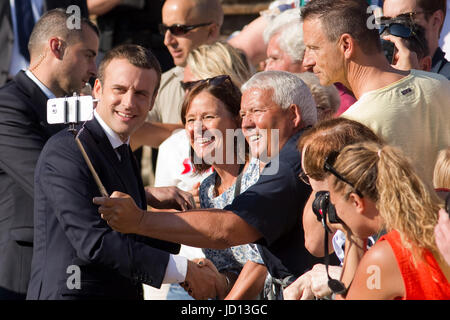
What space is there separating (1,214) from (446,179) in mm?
2220

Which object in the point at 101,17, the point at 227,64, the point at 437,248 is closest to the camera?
the point at 437,248

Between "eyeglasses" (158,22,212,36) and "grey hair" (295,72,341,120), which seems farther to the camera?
"eyeglasses" (158,22,212,36)

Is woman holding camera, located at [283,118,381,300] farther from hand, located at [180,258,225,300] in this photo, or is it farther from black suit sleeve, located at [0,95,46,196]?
black suit sleeve, located at [0,95,46,196]

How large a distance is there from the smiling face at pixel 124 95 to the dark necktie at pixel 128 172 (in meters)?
0.06

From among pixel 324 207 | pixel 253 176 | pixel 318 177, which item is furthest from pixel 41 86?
pixel 324 207

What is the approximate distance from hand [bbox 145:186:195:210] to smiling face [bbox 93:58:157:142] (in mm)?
458

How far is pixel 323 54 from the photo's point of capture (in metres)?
4.02

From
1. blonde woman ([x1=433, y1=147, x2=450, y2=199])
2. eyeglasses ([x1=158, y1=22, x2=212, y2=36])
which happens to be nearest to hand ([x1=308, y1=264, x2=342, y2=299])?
blonde woman ([x1=433, y1=147, x2=450, y2=199])

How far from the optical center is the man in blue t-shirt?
358 centimetres

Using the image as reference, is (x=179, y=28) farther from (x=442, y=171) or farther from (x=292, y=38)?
(x=442, y=171)

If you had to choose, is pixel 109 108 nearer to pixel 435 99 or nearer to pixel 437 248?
pixel 435 99

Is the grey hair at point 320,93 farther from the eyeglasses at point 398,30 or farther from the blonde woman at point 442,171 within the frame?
the blonde woman at point 442,171
